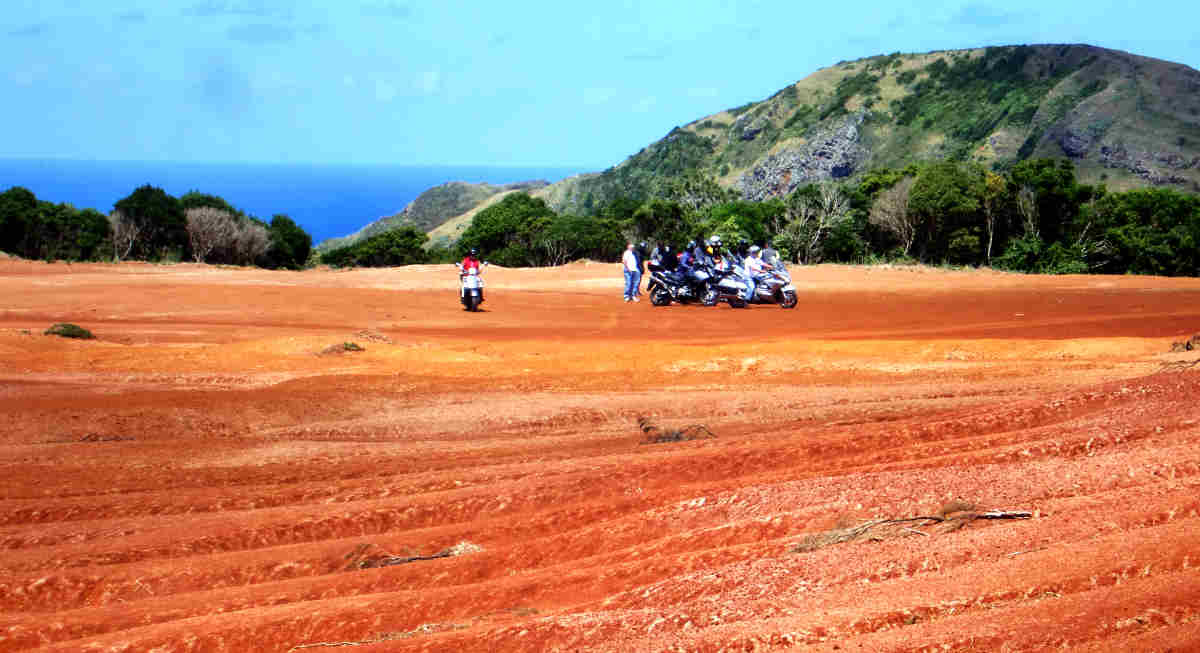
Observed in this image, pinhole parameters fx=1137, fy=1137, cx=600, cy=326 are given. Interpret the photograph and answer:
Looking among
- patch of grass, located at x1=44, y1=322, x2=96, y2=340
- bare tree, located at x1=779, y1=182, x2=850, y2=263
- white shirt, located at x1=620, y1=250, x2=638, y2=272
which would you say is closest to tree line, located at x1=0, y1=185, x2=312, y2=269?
bare tree, located at x1=779, y1=182, x2=850, y2=263

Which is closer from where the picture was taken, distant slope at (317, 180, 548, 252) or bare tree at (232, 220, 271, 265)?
bare tree at (232, 220, 271, 265)

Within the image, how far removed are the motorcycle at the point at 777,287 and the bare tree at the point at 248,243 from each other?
3224 centimetres

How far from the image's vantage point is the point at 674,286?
29.2m

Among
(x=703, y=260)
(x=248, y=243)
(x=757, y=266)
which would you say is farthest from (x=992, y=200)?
(x=248, y=243)

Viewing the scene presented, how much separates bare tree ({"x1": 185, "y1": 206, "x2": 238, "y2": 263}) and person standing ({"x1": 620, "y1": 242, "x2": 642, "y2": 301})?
28129 mm

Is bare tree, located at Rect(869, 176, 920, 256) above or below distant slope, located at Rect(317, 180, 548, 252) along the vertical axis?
below

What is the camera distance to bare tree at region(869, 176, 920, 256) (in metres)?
48.1

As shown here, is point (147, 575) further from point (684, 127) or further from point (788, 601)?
point (684, 127)

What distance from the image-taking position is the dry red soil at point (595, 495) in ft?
21.3

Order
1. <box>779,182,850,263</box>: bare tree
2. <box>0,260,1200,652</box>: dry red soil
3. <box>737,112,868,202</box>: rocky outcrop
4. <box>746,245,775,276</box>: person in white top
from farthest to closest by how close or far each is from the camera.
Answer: <box>737,112,868,202</box>: rocky outcrop, <box>779,182,850,263</box>: bare tree, <box>746,245,775,276</box>: person in white top, <box>0,260,1200,652</box>: dry red soil

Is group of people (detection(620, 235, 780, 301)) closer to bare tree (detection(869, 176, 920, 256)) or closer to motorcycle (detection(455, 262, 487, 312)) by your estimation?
motorcycle (detection(455, 262, 487, 312))

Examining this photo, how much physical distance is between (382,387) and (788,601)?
9.86 m

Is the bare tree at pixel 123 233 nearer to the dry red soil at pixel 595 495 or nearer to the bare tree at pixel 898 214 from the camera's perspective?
the bare tree at pixel 898 214

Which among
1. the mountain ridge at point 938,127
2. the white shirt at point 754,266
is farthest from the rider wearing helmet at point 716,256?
the mountain ridge at point 938,127
